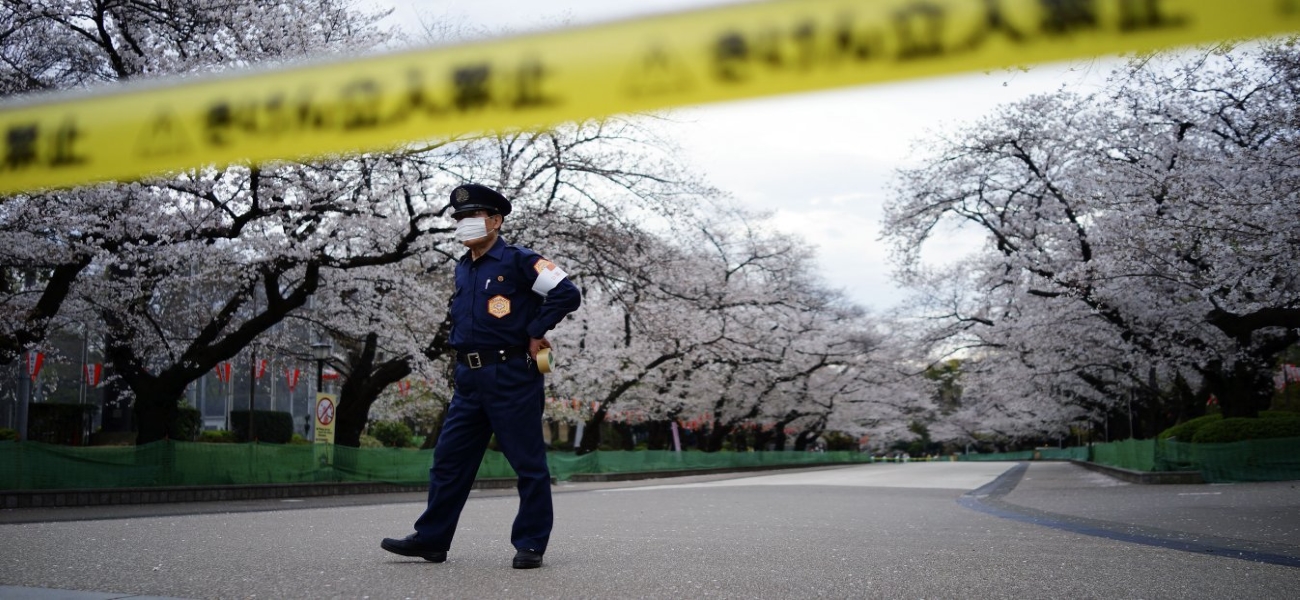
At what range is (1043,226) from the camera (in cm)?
2314

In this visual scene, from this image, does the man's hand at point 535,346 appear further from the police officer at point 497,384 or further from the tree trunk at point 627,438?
the tree trunk at point 627,438

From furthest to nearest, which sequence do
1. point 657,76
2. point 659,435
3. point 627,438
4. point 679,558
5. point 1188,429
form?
point 627,438 < point 659,435 < point 1188,429 < point 679,558 < point 657,76

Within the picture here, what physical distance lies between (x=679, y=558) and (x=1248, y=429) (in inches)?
697

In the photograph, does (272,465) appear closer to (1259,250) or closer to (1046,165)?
(1259,250)

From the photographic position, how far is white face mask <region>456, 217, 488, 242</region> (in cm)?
471

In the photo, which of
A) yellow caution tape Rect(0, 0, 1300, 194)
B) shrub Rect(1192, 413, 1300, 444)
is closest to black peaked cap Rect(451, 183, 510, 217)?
yellow caution tape Rect(0, 0, 1300, 194)

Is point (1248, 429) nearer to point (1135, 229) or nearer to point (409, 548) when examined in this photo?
point (1135, 229)

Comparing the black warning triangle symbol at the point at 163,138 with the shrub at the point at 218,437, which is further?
the shrub at the point at 218,437

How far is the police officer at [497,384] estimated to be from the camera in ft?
14.9

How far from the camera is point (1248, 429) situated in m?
19.1

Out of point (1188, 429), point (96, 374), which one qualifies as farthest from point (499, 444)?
point (96, 374)

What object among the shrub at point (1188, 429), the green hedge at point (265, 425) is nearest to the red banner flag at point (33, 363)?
the green hedge at point (265, 425)

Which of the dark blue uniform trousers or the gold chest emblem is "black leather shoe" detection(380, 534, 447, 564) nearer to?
the dark blue uniform trousers

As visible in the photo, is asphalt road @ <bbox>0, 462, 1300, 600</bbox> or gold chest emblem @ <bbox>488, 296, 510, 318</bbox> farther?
gold chest emblem @ <bbox>488, 296, 510, 318</bbox>
